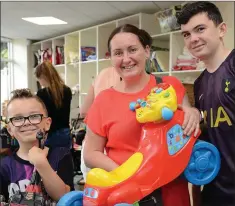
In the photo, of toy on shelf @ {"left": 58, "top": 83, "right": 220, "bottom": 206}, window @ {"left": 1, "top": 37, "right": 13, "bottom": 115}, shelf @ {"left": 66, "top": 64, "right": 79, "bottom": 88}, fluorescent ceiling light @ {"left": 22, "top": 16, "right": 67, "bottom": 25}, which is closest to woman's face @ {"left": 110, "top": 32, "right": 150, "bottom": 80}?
toy on shelf @ {"left": 58, "top": 83, "right": 220, "bottom": 206}

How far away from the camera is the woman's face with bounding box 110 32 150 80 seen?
1083 mm

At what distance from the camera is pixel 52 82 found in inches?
109

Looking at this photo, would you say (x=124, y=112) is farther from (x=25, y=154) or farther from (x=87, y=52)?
(x=87, y=52)

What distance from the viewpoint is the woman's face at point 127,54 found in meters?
1.08

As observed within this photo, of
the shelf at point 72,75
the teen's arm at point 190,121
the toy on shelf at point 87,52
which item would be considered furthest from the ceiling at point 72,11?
the teen's arm at point 190,121

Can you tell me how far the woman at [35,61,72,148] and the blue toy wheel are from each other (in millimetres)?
1782

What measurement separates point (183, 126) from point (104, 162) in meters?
0.30

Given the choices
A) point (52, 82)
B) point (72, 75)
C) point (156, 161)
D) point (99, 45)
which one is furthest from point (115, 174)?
point (72, 75)

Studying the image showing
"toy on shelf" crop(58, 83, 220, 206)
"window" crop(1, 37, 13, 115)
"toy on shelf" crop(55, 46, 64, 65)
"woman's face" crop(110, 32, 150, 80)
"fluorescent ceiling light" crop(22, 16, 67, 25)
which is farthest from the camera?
"window" crop(1, 37, 13, 115)

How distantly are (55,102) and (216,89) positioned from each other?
1.87 m

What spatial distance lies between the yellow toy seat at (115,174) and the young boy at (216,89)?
0.32 meters

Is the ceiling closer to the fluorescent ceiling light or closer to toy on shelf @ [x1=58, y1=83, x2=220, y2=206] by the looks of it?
the fluorescent ceiling light

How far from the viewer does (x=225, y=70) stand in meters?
1.07

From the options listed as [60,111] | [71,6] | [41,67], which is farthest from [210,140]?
[71,6]
